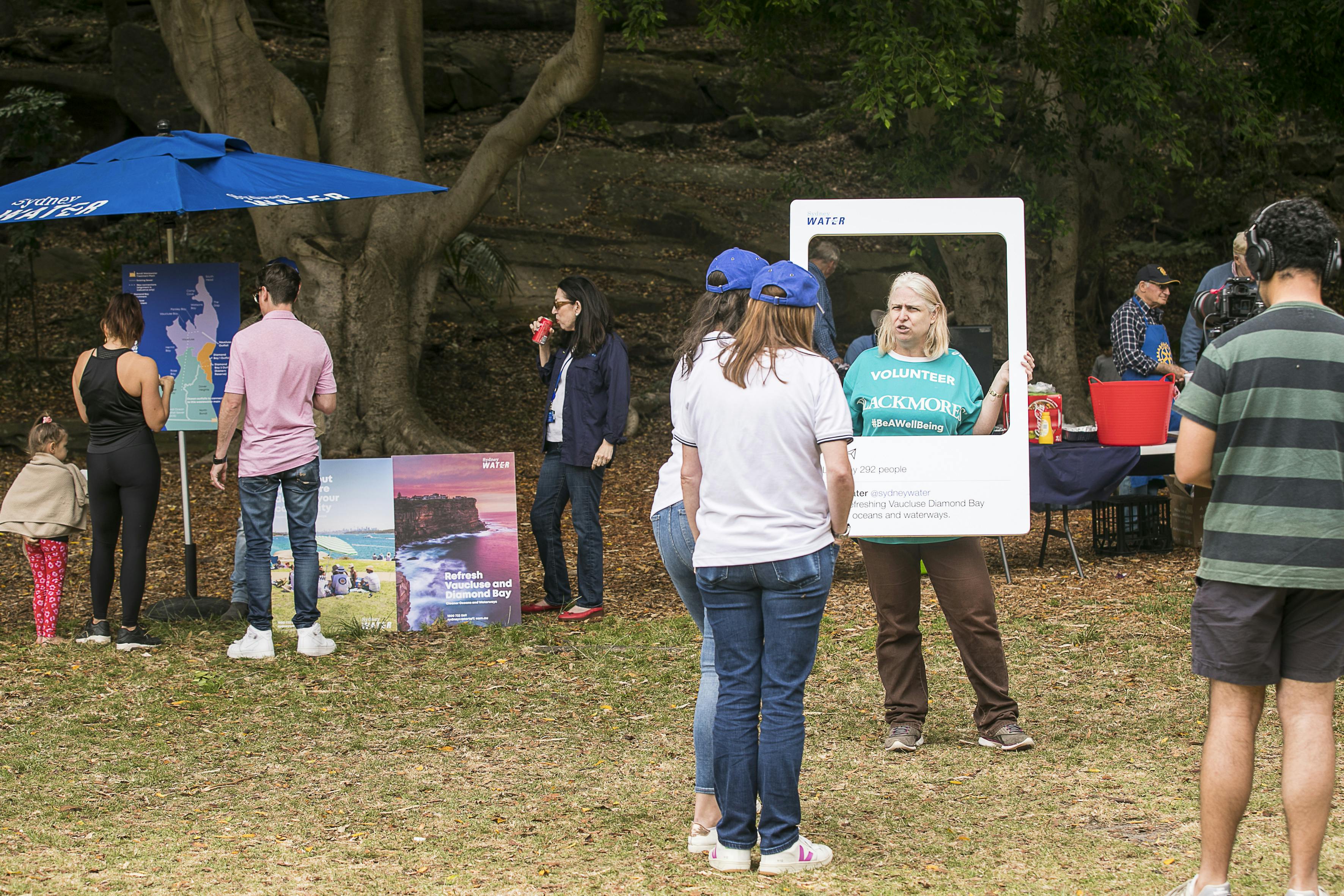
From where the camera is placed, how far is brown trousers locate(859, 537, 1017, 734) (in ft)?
Result: 16.1

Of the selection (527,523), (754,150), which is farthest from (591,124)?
(527,523)

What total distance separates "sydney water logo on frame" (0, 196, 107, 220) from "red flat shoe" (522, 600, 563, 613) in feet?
10.2

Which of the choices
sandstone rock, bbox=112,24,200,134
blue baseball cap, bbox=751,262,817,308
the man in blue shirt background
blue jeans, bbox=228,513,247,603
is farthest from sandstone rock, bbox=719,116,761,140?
blue baseball cap, bbox=751,262,817,308

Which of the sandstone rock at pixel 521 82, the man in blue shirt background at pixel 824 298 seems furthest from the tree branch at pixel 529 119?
the sandstone rock at pixel 521 82

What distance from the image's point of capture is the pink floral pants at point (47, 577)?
6.80 meters

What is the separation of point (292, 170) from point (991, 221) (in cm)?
379

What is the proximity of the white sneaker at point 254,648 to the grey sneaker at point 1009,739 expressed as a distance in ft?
11.7

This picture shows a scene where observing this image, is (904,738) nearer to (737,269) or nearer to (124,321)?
(737,269)

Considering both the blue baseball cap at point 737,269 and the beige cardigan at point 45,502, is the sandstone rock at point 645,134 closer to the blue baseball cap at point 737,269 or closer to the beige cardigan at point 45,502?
the beige cardigan at point 45,502

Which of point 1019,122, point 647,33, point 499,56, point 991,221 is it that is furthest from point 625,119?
point 991,221

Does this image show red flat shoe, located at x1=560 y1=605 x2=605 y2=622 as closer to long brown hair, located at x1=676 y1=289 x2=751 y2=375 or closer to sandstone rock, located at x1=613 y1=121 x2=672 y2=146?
long brown hair, located at x1=676 y1=289 x2=751 y2=375

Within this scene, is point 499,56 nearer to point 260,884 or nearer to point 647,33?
point 647,33

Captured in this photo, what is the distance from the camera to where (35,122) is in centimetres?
1466

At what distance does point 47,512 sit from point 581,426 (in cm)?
278
